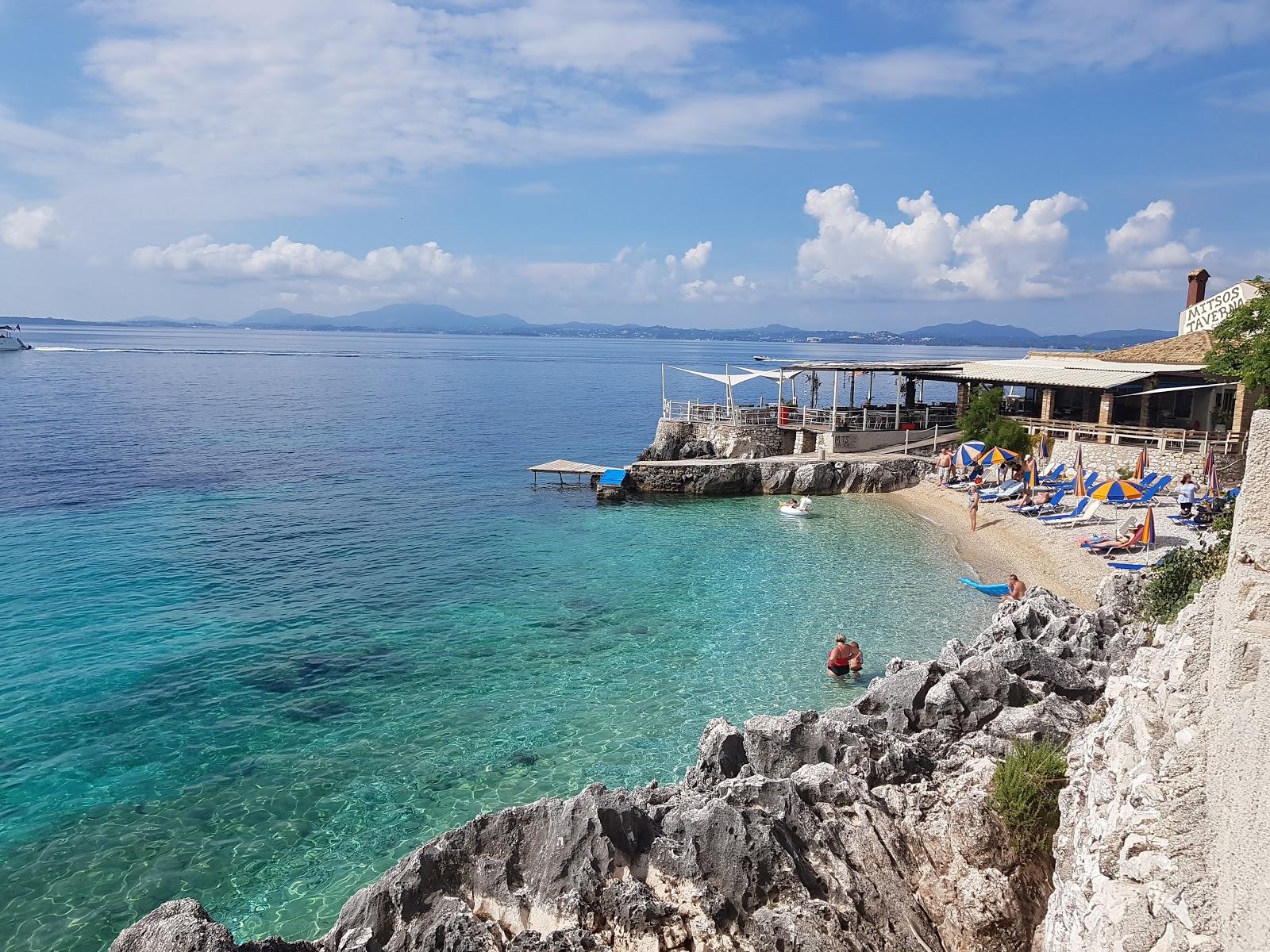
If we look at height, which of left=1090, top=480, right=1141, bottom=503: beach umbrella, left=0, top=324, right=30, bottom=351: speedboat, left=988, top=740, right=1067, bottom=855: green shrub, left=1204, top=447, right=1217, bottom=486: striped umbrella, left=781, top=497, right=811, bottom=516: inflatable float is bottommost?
left=781, top=497, right=811, bottom=516: inflatable float

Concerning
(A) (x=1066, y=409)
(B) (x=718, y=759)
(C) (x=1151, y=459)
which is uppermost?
(A) (x=1066, y=409)

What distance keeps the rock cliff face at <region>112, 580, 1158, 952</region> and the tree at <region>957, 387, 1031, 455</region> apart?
26.0 metres

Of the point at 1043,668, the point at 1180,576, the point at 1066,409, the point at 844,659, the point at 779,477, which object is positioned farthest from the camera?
the point at 1066,409

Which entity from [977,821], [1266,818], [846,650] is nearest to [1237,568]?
[1266,818]

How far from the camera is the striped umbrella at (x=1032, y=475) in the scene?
3219 cm

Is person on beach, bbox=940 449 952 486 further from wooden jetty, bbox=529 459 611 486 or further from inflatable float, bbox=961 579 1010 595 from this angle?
wooden jetty, bbox=529 459 611 486

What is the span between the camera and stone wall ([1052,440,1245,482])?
100ft

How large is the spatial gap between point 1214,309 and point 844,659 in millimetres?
32844

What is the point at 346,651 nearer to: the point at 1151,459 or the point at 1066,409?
the point at 1151,459

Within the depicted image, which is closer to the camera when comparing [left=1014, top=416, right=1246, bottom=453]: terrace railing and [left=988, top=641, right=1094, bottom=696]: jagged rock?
[left=988, top=641, right=1094, bottom=696]: jagged rock

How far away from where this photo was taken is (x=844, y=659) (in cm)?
1733

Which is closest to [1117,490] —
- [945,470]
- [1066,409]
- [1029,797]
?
[945,470]

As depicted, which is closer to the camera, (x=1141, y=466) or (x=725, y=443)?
(x=1141, y=466)

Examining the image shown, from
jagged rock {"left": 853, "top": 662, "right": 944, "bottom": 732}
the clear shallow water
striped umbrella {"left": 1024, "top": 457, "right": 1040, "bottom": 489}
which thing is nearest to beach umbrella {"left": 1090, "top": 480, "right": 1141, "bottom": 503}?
striped umbrella {"left": 1024, "top": 457, "right": 1040, "bottom": 489}
